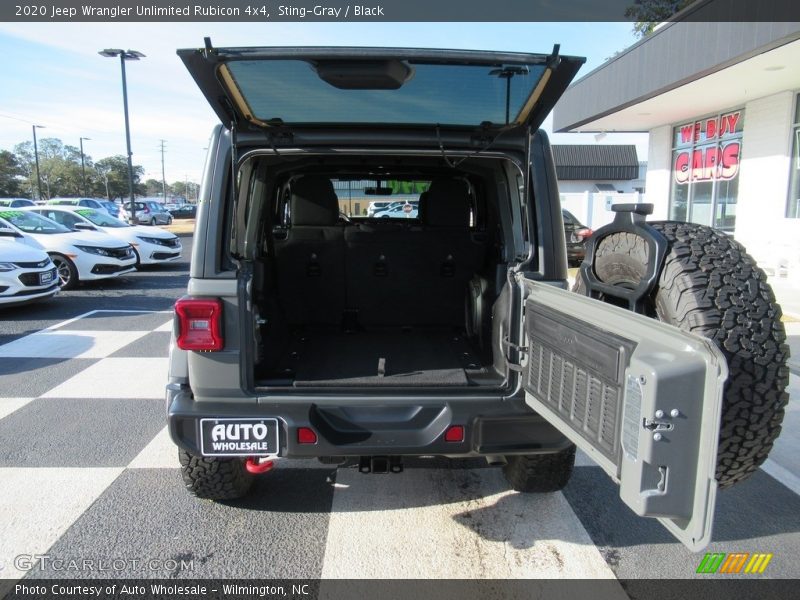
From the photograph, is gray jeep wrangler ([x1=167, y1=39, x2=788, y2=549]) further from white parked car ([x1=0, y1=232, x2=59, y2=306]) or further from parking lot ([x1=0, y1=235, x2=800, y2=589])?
white parked car ([x1=0, y1=232, x2=59, y2=306])

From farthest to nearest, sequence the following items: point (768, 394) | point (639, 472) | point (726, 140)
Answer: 1. point (726, 140)
2. point (768, 394)
3. point (639, 472)

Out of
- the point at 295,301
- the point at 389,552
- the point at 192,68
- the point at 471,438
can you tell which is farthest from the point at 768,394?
the point at 295,301

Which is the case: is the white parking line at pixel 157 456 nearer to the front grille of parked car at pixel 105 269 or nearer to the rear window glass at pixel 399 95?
the rear window glass at pixel 399 95

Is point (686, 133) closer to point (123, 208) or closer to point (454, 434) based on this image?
point (454, 434)

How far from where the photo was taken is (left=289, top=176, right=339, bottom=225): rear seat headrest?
429 cm

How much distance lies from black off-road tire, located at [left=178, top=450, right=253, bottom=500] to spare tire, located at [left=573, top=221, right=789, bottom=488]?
2.16 meters

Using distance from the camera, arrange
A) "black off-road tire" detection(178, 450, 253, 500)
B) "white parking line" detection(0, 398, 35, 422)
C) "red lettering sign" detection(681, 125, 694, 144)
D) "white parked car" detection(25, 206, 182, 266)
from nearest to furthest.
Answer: "black off-road tire" detection(178, 450, 253, 500) < "white parking line" detection(0, 398, 35, 422) < "white parked car" detection(25, 206, 182, 266) < "red lettering sign" detection(681, 125, 694, 144)

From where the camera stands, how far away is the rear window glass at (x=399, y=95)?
7.50 ft

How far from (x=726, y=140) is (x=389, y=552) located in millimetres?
13900

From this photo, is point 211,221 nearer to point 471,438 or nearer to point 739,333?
point 471,438

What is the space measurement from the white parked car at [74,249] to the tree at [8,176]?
6264cm

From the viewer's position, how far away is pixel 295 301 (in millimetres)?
4301

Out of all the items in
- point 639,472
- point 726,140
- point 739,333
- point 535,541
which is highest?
point 726,140

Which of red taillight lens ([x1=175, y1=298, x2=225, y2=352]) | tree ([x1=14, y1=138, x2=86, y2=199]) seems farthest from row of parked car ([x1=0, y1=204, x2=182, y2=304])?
tree ([x1=14, y1=138, x2=86, y2=199])
